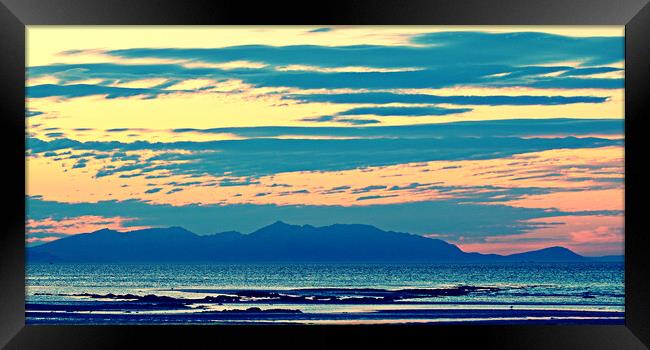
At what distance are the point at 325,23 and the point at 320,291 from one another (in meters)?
23.4

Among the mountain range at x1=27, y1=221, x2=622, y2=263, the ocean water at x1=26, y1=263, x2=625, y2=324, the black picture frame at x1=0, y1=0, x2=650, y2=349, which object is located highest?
the black picture frame at x1=0, y1=0, x2=650, y2=349

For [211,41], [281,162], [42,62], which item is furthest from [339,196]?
[42,62]

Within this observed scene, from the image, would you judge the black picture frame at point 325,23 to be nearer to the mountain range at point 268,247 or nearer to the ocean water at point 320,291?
the ocean water at point 320,291

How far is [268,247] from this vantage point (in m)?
28.0

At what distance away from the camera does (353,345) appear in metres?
5.36

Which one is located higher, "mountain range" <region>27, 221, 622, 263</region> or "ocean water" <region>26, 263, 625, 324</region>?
"mountain range" <region>27, 221, 622, 263</region>

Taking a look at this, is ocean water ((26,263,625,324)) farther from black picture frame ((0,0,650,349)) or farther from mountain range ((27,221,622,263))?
black picture frame ((0,0,650,349))

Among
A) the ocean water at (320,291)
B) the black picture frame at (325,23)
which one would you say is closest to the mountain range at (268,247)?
the ocean water at (320,291)

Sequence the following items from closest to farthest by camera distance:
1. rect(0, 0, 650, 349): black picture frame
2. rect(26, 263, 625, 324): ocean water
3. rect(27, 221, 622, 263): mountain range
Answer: rect(0, 0, 650, 349): black picture frame → rect(26, 263, 625, 324): ocean water → rect(27, 221, 622, 263): mountain range

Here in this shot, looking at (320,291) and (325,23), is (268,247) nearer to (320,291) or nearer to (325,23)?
(320,291)

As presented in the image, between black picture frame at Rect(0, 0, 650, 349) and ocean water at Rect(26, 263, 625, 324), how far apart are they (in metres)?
17.9

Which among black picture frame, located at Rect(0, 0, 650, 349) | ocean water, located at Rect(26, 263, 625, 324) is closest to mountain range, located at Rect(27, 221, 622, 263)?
ocean water, located at Rect(26, 263, 625, 324)

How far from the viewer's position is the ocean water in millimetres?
24844

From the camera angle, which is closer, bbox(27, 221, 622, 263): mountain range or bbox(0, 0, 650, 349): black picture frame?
bbox(0, 0, 650, 349): black picture frame
